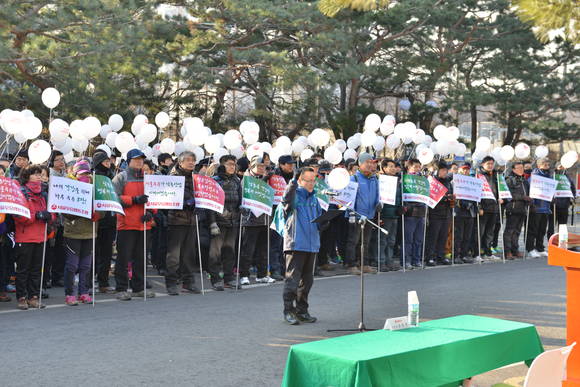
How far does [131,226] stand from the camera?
36.3 feet

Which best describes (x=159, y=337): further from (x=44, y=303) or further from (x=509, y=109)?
(x=509, y=109)

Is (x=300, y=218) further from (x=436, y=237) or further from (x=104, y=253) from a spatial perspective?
(x=436, y=237)

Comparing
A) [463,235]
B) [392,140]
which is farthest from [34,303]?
[392,140]

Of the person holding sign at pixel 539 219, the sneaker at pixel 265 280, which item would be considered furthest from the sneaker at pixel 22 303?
the person holding sign at pixel 539 219

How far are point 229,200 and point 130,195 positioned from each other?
1.68m

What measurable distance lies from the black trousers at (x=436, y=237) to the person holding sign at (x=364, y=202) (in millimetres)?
1679

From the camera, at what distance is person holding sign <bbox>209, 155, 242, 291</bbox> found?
1204cm

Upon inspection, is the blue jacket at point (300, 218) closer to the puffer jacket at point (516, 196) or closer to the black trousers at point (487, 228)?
the black trousers at point (487, 228)

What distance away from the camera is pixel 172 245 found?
459 inches

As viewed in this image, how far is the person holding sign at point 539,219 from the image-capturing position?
17.2 metres

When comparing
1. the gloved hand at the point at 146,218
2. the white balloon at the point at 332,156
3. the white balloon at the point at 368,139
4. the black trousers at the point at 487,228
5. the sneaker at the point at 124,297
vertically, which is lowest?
the sneaker at the point at 124,297

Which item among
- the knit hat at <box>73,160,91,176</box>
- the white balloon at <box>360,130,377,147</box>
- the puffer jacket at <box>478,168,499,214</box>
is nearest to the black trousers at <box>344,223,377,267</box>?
the white balloon at <box>360,130,377,147</box>

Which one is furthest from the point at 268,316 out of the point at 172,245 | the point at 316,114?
the point at 316,114

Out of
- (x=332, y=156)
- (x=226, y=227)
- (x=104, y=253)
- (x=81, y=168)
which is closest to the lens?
(x=81, y=168)
